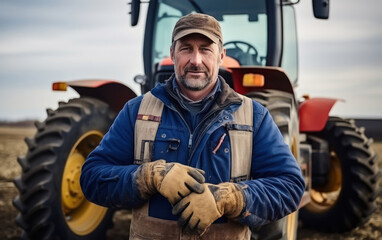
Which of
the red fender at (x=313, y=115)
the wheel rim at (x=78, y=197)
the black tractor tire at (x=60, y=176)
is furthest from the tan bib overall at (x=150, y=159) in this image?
the red fender at (x=313, y=115)

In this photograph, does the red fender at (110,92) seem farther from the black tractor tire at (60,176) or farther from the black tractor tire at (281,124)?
the black tractor tire at (281,124)

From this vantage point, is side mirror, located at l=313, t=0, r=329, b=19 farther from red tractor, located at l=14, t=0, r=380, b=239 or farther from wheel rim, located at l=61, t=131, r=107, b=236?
wheel rim, located at l=61, t=131, r=107, b=236

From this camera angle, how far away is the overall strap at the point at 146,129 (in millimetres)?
2055

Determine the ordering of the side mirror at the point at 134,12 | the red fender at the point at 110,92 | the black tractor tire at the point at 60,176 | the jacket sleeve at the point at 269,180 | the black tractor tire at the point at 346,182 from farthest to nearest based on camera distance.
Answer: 1. the black tractor tire at the point at 346,182
2. the side mirror at the point at 134,12
3. the red fender at the point at 110,92
4. the black tractor tire at the point at 60,176
5. the jacket sleeve at the point at 269,180

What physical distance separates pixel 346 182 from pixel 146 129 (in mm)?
3707

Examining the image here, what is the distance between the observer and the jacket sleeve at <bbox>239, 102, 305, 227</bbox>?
1.93 metres

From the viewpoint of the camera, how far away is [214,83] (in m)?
2.14

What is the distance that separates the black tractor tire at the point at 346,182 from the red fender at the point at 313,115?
21.7 inches

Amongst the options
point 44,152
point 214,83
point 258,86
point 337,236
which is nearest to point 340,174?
point 337,236

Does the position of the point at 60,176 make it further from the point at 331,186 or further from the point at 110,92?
the point at 331,186

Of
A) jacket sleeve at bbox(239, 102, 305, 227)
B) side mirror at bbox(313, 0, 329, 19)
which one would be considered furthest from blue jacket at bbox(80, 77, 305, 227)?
side mirror at bbox(313, 0, 329, 19)

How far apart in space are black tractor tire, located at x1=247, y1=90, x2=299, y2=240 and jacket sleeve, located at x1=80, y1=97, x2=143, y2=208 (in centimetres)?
124

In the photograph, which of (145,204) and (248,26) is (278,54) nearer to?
(248,26)

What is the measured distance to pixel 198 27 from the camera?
2012mm
